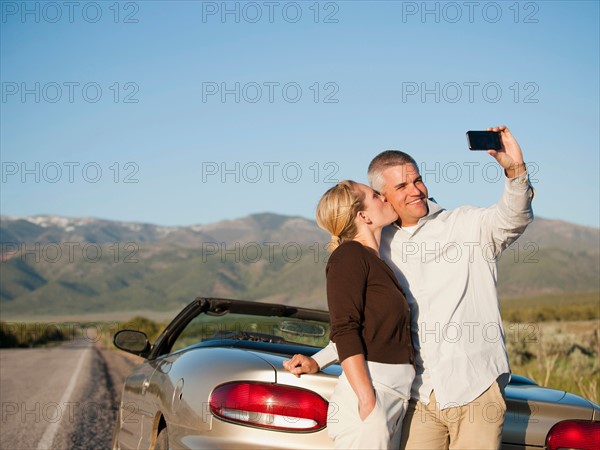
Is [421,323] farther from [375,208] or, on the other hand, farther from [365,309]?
[375,208]

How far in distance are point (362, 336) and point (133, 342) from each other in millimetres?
2679

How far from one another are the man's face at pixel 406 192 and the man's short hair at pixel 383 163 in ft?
0.08

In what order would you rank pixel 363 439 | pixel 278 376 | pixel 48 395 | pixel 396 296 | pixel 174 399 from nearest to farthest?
pixel 363 439 → pixel 396 296 → pixel 278 376 → pixel 174 399 → pixel 48 395

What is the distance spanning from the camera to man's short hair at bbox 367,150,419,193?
154 inches

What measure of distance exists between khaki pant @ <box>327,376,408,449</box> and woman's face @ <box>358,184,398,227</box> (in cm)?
72

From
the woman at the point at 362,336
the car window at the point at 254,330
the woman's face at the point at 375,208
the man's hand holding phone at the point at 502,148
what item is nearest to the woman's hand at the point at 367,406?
the woman at the point at 362,336

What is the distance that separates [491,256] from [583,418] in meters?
0.88

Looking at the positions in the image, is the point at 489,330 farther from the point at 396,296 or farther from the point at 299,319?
the point at 299,319

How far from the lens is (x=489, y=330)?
3438mm

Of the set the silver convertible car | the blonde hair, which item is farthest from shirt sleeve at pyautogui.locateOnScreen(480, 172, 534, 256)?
the silver convertible car

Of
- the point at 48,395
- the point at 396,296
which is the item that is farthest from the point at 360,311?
the point at 48,395

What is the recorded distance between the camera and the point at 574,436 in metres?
3.70

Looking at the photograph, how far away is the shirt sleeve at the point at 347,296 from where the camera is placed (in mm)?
3271

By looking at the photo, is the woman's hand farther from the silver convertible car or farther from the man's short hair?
the man's short hair
